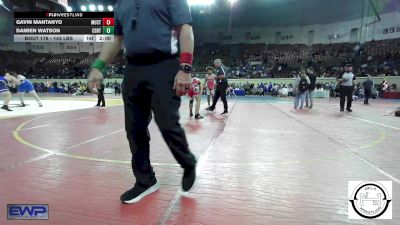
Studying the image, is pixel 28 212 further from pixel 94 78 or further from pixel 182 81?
pixel 182 81

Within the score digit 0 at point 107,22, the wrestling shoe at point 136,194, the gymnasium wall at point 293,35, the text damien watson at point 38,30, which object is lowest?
the wrestling shoe at point 136,194

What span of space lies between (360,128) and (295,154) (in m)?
4.02

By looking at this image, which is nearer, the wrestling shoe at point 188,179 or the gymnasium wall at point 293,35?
the wrestling shoe at point 188,179

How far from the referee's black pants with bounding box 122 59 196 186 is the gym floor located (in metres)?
0.39

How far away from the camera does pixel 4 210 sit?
2604 mm

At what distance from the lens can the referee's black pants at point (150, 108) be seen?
2.69m

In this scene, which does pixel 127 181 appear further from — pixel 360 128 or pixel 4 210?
pixel 360 128

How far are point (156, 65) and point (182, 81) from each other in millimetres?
284

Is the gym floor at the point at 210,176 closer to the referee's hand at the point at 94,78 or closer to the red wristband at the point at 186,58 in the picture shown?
the referee's hand at the point at 94,78

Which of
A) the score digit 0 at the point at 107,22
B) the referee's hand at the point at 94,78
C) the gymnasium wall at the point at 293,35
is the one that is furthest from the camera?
the gymnasium wall at the point at 293,35

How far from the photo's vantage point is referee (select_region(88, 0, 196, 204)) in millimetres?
2639

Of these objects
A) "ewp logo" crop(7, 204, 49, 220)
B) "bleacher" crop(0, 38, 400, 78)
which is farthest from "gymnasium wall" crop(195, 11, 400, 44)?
"ewp logo" crop(7, 204, 49, 220)
